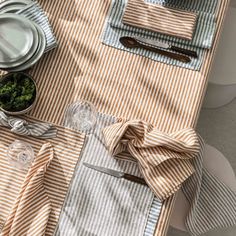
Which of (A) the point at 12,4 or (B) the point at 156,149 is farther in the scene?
(A) the point at 12,4

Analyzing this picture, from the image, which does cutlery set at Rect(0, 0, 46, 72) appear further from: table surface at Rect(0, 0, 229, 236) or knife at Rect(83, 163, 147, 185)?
knife at Rect(83, 163, 147, 185)

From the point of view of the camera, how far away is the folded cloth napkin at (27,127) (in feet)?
4.41

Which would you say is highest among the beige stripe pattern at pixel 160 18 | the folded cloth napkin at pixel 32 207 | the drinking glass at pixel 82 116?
the beige stripe pattern at pixel 160 18

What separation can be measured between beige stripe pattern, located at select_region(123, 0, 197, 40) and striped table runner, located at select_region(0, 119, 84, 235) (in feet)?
1.30

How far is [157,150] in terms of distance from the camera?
1.31 metres

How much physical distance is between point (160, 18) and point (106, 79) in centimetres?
25

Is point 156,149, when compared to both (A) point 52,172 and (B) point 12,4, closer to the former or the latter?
(A) point 52,172

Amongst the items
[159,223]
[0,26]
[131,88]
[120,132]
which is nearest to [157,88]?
[131,88]

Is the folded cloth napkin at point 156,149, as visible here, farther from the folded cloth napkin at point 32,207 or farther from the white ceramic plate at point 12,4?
the white ceramic plate at point 12,4

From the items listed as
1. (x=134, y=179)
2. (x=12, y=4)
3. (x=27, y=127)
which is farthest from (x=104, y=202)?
(x=12, y=4)

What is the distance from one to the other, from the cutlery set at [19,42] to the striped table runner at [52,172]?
0.18m

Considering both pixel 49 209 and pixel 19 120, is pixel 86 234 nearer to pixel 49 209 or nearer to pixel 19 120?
pixel 49 209

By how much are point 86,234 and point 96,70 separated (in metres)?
0.49

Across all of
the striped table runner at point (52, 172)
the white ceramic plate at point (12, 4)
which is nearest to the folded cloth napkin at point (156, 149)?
the striped table runner at point (52, 172)
